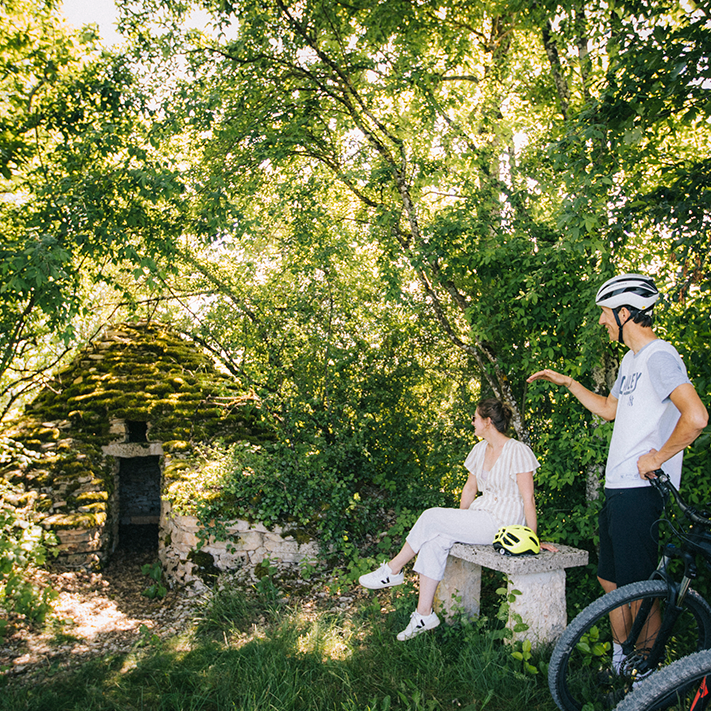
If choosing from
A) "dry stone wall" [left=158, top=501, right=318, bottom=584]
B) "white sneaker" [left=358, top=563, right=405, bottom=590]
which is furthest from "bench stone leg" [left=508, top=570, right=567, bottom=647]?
"dry stone wall" [left=158, top=501, right=318, bottom=584]

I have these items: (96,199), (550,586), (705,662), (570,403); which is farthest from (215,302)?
(705,662)

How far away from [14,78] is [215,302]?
334 cm

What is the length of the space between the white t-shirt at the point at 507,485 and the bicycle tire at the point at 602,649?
862 millimetres

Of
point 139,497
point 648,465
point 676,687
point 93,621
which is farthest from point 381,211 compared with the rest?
point 139,497

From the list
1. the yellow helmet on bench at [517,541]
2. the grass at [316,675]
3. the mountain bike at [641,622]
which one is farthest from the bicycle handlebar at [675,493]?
the grass at [316,675]

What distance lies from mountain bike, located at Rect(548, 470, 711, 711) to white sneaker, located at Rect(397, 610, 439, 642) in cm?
88

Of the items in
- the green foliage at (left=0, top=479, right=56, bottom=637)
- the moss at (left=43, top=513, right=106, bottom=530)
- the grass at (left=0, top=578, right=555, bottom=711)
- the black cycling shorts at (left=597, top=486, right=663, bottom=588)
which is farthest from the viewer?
the moss at (left=43, top=513, right=106, bottom=530)

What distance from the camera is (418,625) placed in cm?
341

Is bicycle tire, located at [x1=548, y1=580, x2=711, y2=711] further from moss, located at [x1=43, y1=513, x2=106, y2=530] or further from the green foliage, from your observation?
moss, located at [x1=43, y1=513, x2=106, y2=530]

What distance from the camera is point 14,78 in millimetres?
5250

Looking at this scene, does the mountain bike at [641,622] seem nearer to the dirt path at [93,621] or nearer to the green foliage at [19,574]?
the dirt path at [93,621]

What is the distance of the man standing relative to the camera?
2479 millimetres

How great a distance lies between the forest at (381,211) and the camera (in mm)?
3910

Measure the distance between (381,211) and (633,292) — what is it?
142 inches
